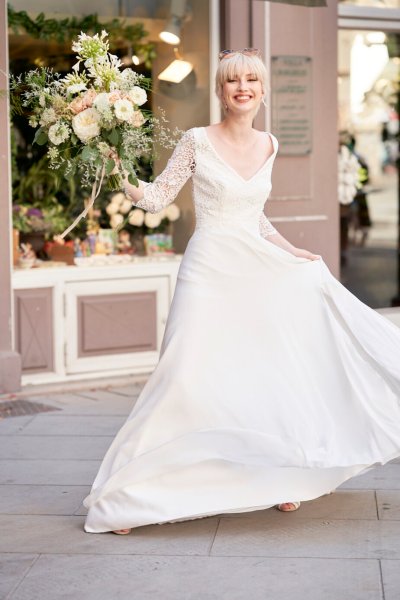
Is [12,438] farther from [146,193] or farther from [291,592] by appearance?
[291,592]

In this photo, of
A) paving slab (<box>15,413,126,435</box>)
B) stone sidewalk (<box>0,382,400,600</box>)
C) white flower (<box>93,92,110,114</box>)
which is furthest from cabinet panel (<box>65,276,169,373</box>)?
white flower (<box>93,92,110,114</box>)

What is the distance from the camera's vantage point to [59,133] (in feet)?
15.8

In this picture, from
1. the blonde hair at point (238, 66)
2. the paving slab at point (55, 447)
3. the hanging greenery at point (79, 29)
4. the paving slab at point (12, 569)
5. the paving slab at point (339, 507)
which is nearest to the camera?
the paving slab at point (12, 569)

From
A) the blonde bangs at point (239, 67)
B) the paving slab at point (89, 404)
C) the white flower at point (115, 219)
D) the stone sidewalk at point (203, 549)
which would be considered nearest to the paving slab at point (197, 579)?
the stone sidewalk at point (203, 549)

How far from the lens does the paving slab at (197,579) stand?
14.1ft

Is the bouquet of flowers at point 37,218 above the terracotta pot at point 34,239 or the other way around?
above

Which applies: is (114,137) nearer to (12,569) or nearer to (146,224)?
(12,569)

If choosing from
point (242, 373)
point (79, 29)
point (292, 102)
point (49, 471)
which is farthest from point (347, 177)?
point (242, 373)

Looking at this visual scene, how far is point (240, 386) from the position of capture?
5109 mm

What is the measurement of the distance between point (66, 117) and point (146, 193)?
1.79ft

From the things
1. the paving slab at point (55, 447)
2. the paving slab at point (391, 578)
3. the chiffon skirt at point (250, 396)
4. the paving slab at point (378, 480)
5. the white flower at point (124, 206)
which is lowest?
the paving slab at point (391, 578)

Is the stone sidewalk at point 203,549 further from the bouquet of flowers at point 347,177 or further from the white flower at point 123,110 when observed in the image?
the bouquet of flowers at point 347,177

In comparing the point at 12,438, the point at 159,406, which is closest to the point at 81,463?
the point at 12,438

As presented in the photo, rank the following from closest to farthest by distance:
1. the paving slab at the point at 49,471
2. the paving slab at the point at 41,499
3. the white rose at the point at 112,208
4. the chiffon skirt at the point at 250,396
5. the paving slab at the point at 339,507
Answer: the chiffon skirt at the point at 250,396 < the paving slab at the point at 339,507 < the paving slab at the point at 41,499 < the paving slab at the point at 49,471 < the white rose at the point at 112,208
